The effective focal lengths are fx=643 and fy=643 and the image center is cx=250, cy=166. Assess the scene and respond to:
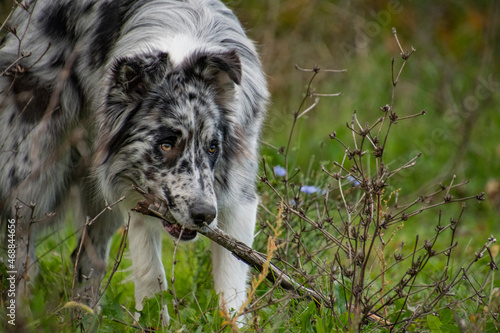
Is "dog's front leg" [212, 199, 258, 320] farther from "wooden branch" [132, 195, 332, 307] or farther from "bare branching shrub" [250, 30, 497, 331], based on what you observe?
"wooden branch" [132, 195, 332, 307]

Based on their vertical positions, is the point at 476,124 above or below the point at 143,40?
above

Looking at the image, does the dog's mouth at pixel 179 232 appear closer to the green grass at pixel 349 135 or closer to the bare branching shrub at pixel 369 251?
the green grass at pixel 349 135

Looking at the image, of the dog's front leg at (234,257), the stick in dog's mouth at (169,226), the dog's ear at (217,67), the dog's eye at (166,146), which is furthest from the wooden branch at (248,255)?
the dog's ear at (217,67)

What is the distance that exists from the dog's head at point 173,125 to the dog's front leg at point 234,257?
0.41 metres

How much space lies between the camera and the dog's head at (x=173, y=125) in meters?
3.29

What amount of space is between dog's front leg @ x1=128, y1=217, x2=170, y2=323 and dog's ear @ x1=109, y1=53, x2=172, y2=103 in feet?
2.59

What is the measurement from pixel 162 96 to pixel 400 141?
15.5 ft

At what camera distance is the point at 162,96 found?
11.2ft

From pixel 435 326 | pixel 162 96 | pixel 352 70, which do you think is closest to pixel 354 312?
pixel 435 326

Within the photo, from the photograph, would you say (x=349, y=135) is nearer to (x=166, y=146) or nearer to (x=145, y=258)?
(x=145, y=258)

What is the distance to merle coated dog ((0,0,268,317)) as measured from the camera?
341cm

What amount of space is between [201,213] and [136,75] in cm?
81

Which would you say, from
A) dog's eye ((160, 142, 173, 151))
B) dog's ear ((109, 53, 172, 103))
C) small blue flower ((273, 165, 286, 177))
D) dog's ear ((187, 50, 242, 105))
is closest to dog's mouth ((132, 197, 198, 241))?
dog's eye ((160, 142, 173, 151))

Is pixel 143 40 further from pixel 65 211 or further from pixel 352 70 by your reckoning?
pixel 352 70
